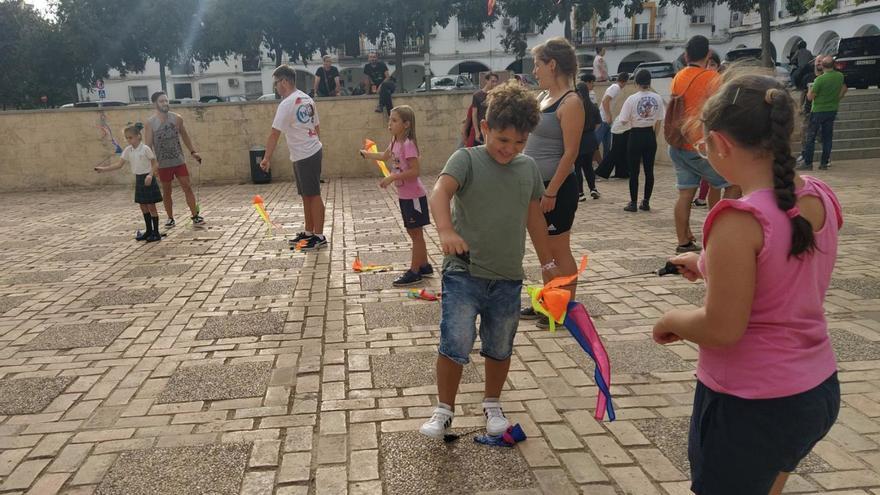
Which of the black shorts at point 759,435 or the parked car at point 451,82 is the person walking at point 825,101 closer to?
the black shorts at point 759,435

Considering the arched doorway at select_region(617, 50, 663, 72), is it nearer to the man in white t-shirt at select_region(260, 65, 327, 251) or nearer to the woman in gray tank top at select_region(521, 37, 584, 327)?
the man in white t-shirt at select_region(260, 65, 327, 251)

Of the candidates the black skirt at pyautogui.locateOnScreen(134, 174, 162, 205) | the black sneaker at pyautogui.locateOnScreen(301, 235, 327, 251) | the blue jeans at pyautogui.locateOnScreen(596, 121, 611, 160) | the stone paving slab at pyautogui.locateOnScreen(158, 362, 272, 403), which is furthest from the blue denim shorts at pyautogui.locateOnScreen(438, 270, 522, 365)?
the blue jeans at pyautogui.locateOnScreen(596, 121, 611, 160)

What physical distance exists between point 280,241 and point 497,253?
5.61 meters

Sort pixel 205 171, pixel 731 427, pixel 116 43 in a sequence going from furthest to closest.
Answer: pixel 116 43
pixel 205 171
pixel 731 427

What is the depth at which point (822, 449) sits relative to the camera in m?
2.93

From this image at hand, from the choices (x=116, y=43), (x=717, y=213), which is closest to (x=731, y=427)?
(x=717, y=213)

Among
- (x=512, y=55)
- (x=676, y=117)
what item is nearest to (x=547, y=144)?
(x=676, y=117)

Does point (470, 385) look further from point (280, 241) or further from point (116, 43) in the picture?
point (116, 43)

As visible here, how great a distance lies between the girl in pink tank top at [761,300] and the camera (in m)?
1.56

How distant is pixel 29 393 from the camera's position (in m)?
3.81

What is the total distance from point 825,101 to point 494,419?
1172 centimetres

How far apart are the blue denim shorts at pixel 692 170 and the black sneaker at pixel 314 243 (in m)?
3.87

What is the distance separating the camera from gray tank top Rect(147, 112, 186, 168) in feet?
28.7

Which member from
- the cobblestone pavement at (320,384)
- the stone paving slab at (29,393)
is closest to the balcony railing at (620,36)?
the cobblestone pavement at (320,384)
